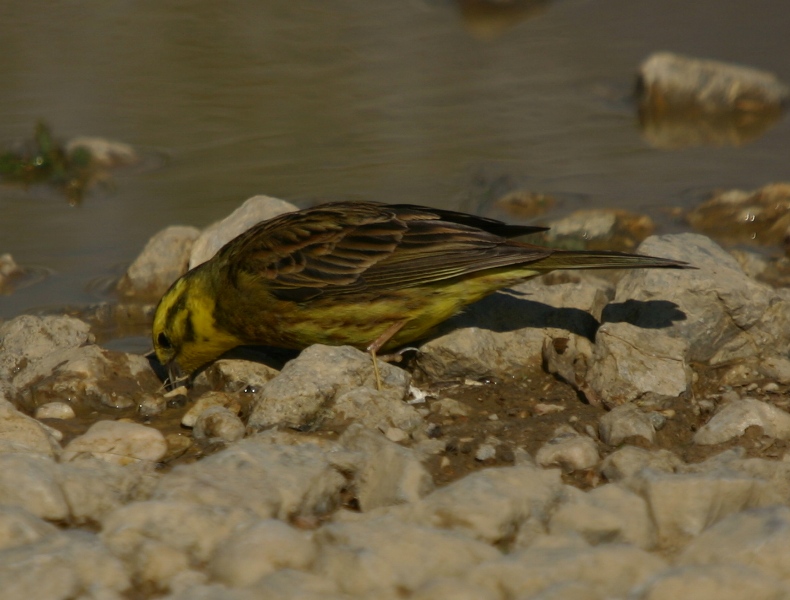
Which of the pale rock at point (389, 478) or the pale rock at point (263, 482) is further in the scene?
the pale rock at point (389, 478)

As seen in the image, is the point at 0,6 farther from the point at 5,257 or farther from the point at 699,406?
the point at 699,406

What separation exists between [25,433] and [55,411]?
66 cm

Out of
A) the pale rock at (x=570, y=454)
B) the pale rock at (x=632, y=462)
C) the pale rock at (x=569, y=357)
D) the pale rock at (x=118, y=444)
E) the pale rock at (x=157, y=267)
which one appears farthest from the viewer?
the pale rock at (x=157, y=267)

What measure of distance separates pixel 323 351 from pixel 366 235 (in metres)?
0.90

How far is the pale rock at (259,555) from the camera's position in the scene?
3.75 metres

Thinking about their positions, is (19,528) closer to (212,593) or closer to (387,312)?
(212,593)

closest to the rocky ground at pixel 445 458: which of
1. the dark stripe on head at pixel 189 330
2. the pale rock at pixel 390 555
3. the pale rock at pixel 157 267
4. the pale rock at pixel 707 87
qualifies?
the pale rock at pixel 390 555

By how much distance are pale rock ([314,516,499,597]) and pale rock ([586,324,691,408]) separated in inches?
71.9

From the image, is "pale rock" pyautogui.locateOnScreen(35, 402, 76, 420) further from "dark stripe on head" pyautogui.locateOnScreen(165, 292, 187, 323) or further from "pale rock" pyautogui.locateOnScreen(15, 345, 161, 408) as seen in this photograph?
"dark stripe on head" pyautogui.locateOnScreen(165, 292, 187, 323)

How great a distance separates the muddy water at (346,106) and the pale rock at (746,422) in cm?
383

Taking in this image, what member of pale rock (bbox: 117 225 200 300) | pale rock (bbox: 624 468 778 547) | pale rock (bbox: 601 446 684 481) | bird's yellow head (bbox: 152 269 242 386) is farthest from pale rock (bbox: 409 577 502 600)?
pale rock (bbox: 117 225 200 300)

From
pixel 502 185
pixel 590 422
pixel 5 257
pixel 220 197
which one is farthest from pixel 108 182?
pixel 590 422

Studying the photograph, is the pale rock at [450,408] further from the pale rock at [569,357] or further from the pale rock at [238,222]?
the pale rock at [238,222]

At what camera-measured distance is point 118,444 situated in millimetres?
5102
